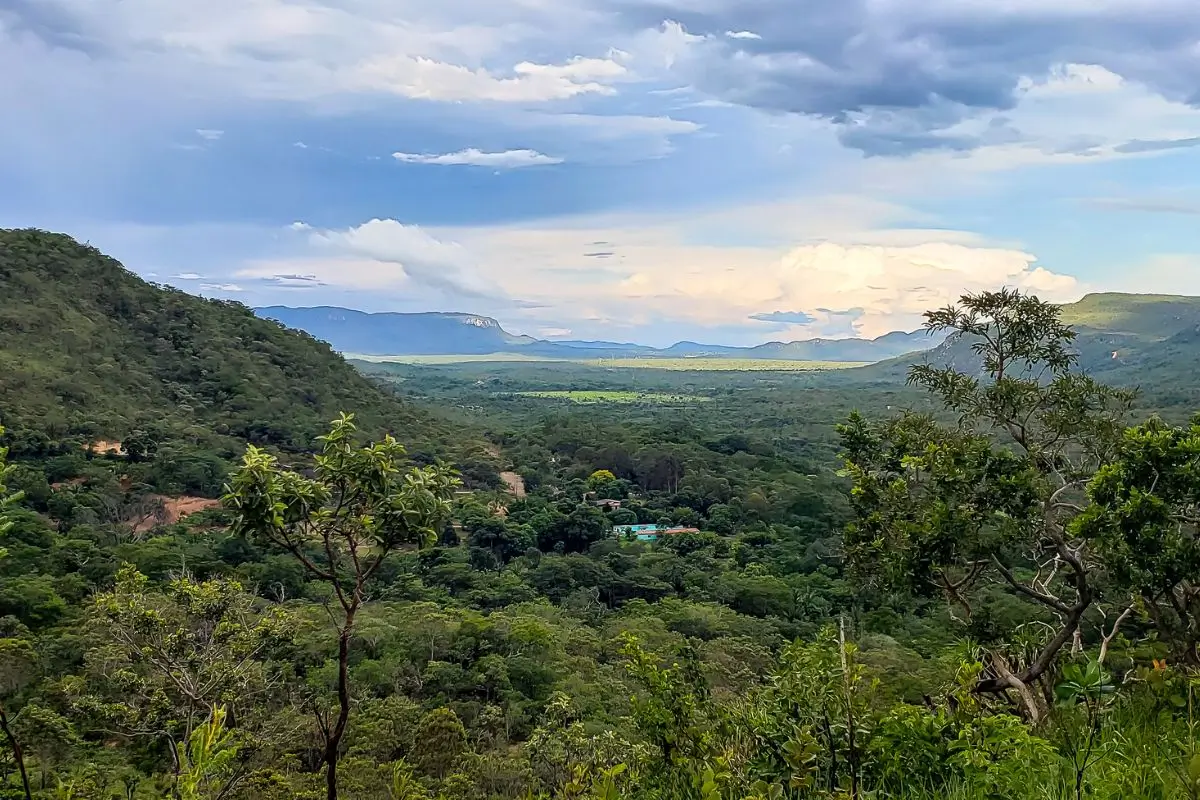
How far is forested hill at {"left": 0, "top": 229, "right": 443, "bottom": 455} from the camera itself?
34.1m

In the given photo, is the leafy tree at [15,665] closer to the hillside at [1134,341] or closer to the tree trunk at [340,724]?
the tree trunk at [340,724]

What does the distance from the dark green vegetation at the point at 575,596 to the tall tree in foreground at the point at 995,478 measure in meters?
0.03

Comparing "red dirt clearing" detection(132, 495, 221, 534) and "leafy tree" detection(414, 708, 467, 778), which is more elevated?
"red dirt clearing" detection(132, 495, 221, 534)

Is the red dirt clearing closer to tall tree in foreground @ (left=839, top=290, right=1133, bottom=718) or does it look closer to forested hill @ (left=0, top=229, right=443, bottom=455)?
forested hill @ (left=0, top=229, right=443, bottom=455)

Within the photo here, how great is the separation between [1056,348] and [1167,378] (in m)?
97.7

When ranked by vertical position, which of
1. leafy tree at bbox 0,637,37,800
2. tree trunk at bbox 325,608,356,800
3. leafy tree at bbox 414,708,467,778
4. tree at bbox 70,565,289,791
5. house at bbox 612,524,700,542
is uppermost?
tree trunk at bbox 325,608,356,800

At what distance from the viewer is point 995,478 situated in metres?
4.81

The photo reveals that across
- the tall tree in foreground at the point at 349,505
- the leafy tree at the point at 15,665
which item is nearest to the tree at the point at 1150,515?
the tall tree in foreground at the point at 349,505

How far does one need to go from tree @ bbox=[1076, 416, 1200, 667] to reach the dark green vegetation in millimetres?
22

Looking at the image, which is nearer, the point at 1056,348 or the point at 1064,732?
the point at 1064,732

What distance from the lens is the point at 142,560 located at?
21.6 metres

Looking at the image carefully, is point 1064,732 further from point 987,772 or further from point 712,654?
point 712,654

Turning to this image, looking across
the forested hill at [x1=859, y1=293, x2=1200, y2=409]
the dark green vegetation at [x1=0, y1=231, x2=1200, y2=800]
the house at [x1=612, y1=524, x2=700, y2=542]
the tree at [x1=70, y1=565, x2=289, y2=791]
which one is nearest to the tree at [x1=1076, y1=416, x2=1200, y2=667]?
Answer: the dark green vegetation at [x1=0, y1=231, x2=1200, y2=800]

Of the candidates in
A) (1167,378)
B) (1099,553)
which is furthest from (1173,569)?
(1167,378)
